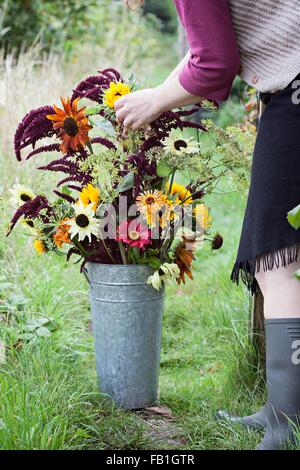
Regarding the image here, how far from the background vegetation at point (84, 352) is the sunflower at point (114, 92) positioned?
0.45 meters

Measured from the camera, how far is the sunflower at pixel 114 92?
2385mm

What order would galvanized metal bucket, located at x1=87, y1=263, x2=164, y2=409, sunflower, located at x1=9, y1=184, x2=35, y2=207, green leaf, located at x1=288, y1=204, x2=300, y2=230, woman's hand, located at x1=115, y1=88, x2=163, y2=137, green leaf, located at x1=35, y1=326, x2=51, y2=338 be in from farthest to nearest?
green leaf, located at x1=35, y1=326, x2=51, y2=338, sunflower, located at x1=9, y1=184, x2=35, y2=207, galvanized metal bucket, located at x1=87, y1=263, x2=164, y2=409, woman's hand, located at x1=115, y1=88, x2=163, y2=137, green leaf, located at x1=288, y1=204, x2=300, y2=230

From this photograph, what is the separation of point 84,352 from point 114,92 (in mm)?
1198

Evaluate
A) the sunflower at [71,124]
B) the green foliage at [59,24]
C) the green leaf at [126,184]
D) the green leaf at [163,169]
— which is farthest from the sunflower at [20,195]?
the green foliage at [59,24]

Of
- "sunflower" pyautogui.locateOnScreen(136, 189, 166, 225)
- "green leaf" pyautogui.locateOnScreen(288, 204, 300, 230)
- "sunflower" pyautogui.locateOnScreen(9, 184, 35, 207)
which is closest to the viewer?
"green leaf" pyautogui.locateOnScreen(288, 204, 300, 230)

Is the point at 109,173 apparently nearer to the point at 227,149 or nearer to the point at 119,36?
the point at 227,149

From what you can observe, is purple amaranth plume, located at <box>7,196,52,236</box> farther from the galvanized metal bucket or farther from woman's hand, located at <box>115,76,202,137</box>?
woman's hand, located at <box>115,76,202,137</box>

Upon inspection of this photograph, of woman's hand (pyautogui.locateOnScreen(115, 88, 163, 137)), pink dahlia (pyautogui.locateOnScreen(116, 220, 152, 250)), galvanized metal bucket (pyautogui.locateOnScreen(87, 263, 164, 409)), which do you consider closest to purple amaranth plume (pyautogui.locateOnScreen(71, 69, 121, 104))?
woman's hand (pyautogui.locateOnScreen(115, 88, 163, 137))

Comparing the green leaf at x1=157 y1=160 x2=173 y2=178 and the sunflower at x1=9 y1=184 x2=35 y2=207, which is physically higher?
the green leaf at x1=157 y1=160 x2=173 y2=178

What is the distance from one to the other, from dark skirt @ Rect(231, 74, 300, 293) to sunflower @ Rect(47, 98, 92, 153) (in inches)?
23.6

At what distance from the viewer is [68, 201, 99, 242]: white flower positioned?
7.81 ft

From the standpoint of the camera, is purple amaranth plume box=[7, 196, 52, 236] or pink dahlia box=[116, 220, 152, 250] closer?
pink dahlia box=[116, 220, 152, 250]

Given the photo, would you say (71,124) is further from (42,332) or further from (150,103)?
(42,332)

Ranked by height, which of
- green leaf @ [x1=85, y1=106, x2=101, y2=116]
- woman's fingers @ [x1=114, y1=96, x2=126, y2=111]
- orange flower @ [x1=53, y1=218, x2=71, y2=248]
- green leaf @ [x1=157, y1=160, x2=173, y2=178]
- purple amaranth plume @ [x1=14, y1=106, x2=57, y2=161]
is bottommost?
orange flower @ [x1=53, y1=218, x2=71, y2=248]
